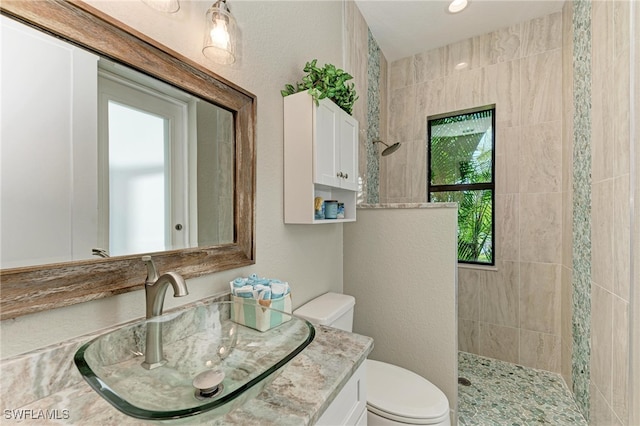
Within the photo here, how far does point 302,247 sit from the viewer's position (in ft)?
4.91

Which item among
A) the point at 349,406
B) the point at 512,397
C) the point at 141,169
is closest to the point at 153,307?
the point at 141,169

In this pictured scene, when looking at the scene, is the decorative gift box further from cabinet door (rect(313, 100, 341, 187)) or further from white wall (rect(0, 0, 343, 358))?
cabinet door (rect(313, 100, 341, 187))

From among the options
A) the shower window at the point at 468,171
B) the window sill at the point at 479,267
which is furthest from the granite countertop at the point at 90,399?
the shower window at the point at 468,171

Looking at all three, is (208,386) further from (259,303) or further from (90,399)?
(259,303)

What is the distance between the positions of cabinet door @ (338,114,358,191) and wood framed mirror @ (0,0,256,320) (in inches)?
21.8

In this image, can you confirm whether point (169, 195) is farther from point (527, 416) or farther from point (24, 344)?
point (527, 416)

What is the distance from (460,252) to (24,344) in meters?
2.79

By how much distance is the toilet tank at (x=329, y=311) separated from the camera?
133 cm

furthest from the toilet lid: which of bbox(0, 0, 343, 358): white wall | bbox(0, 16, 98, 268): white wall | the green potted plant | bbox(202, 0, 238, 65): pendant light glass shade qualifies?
bbox(202, 0, 238, 65): pendant light glass shade

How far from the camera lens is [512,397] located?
1.91m

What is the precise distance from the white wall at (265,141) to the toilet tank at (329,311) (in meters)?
0.06

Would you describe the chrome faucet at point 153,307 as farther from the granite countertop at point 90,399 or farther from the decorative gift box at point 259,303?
the decorative gift box at point 259,303

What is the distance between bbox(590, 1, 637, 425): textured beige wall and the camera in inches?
46.7

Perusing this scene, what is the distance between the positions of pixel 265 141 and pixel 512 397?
233cm
